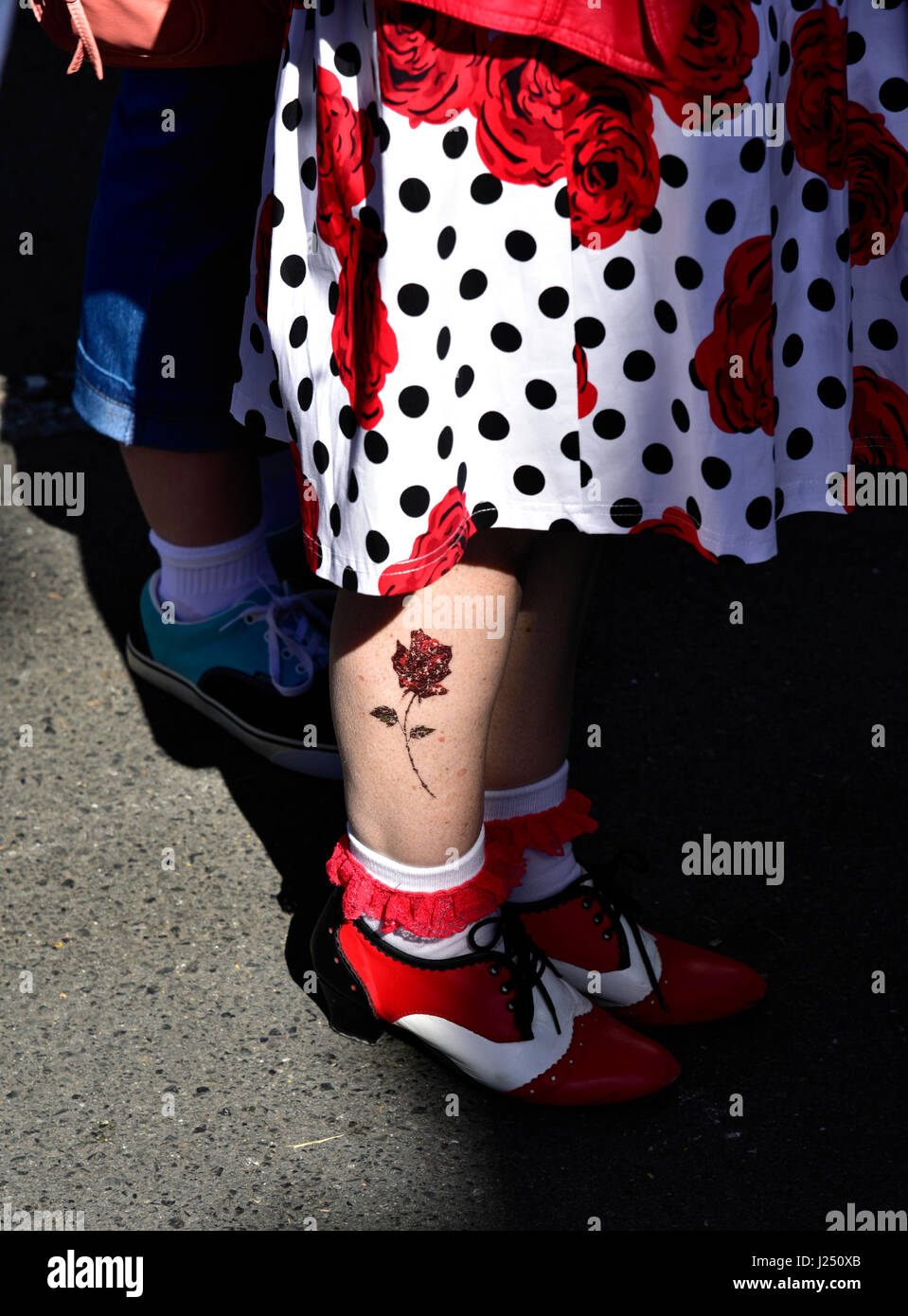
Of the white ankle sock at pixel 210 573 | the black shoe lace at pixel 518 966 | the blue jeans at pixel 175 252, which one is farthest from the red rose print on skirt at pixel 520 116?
the white ankle sock at pixel 210 573

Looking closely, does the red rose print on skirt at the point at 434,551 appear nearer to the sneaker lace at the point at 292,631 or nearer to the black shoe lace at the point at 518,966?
the black shoe lace at the point at 518,966

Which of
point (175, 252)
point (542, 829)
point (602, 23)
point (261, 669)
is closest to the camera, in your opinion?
point (602, 23)

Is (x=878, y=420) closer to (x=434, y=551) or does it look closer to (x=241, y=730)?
(x=434, y=551)

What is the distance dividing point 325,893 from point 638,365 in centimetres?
69

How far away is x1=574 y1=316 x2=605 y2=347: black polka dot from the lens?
3.05 feet

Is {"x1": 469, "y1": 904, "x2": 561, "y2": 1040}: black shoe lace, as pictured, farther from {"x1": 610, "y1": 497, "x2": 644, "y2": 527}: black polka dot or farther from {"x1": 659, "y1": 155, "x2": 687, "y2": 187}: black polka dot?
{"x1": 659, "y1": 155, "x2": 687, "y2": 187}: black polka dot

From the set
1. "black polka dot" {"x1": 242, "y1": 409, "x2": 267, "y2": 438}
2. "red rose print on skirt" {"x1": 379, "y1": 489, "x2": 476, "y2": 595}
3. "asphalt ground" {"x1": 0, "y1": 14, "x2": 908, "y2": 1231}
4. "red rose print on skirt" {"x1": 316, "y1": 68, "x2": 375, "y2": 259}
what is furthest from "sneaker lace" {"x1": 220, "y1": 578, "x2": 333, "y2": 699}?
"red rose print on skirt" {"x1": 316, "y1": 68, "x2": 375, "y2": 259}

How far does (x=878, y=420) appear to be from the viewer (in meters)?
1.07

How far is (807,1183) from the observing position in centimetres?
112

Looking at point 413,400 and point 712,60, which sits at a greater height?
point 712,60

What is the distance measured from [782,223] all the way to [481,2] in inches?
10.8

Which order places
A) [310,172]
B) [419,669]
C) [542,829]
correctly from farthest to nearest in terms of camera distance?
1. [542,829]
2. [419,669]
3. [310,172]

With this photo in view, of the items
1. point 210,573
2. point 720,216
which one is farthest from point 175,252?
point 720,216
